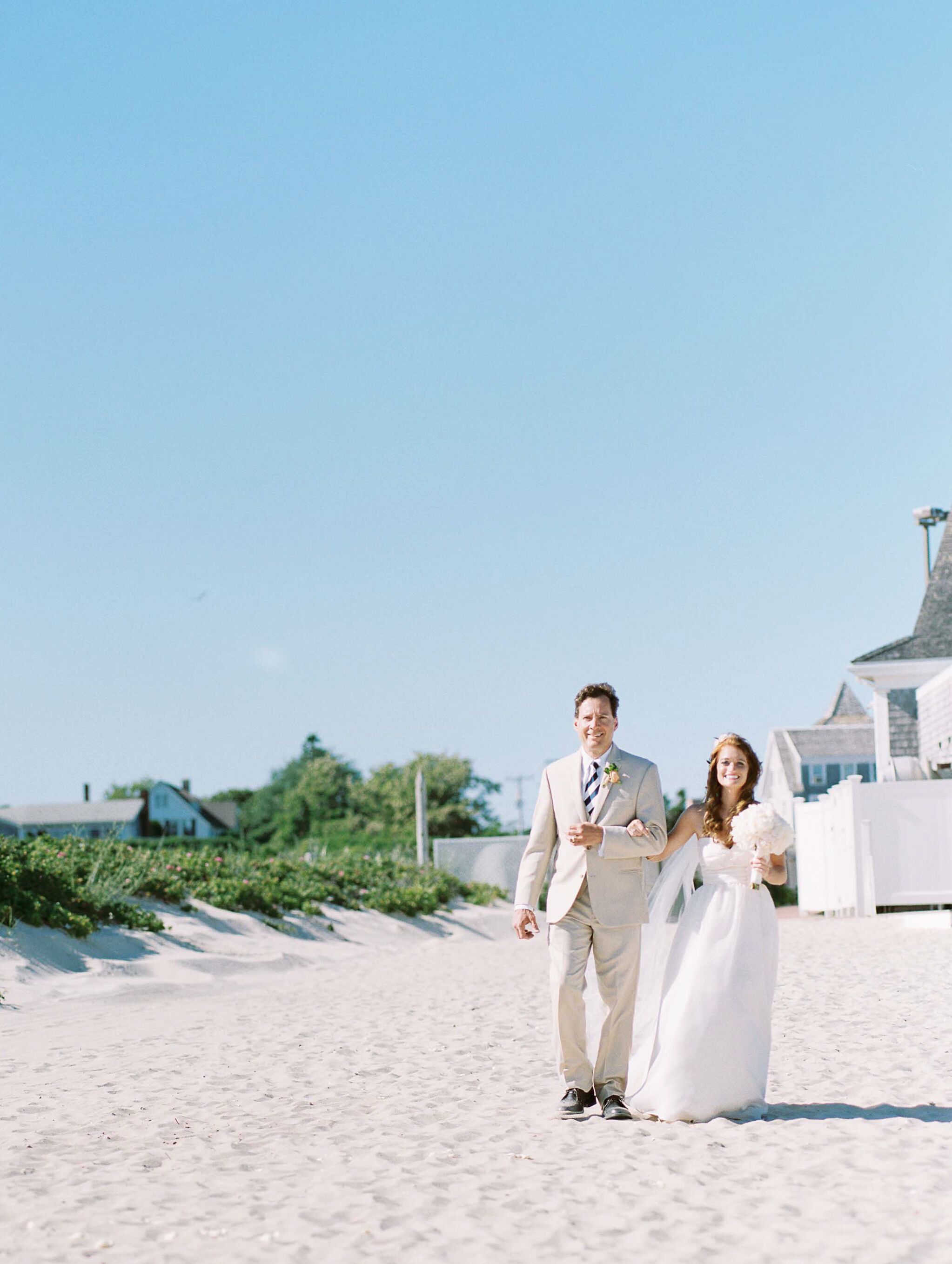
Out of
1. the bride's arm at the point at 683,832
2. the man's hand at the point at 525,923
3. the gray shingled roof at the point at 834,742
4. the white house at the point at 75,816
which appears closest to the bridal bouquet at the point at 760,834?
the bride's arm at the point at 683,832

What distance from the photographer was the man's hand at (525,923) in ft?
21.7

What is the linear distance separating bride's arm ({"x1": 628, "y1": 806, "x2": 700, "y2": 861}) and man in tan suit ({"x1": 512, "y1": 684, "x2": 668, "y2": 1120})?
0.32 ft

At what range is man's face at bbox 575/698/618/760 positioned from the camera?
6902 millimetres

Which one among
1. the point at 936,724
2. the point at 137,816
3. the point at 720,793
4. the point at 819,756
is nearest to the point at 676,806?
the point at 819,756

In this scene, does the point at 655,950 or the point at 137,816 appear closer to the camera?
the point at 655,950

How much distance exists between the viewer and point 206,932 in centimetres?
1734

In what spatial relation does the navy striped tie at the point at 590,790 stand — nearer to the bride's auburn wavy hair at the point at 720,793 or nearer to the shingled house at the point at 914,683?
the bride's auburn wavy hair at the point at 720,793

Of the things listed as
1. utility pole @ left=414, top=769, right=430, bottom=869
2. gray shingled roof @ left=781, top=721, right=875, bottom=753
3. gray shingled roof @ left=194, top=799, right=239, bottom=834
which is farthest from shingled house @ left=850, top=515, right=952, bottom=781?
gray shingled roof @ left=194, top=799, right=239, bottom=834

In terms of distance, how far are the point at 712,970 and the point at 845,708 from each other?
53.1 m

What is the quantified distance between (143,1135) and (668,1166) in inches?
97.3

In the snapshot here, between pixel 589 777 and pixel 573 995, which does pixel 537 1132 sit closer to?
pixel 573 995

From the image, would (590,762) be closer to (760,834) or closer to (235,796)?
(760,834)

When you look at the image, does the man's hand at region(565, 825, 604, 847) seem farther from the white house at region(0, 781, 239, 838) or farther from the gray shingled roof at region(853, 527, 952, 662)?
the white house at region(0, 781, 239, 838)

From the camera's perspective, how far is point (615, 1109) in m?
6.60
